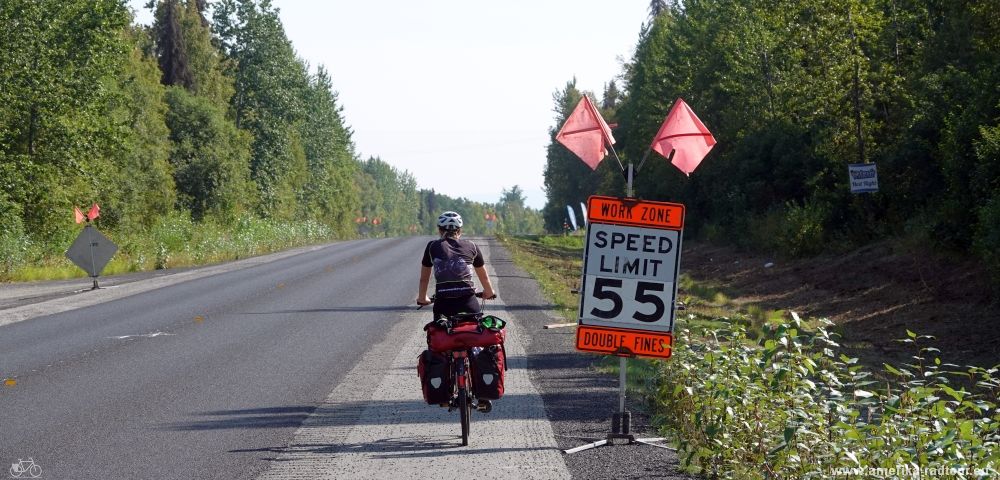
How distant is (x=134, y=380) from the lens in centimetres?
1298

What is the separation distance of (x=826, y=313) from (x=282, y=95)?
63.3 m

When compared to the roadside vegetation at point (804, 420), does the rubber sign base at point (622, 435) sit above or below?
below

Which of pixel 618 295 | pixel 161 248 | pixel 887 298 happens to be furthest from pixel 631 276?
pixel 161 248

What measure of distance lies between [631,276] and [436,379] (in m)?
1.86

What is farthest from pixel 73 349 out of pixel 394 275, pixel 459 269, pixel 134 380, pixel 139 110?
pixel 139 110

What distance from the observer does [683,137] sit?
10633 millimetres

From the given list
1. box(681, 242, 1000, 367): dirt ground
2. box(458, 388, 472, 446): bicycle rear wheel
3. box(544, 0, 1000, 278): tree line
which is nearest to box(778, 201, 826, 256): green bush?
box(544, 0, 1000, 278): tree line

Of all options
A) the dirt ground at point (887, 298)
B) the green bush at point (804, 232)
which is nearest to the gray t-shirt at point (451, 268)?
the dirt ground at point (887, 298)

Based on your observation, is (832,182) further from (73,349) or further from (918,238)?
(73,349)

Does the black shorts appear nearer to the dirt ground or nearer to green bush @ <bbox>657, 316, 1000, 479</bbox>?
green bush @ <bbox>657, 316, 1000, 479</bbox>

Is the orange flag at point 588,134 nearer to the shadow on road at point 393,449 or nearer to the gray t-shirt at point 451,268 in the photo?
the gray t-shirt at point 451,268

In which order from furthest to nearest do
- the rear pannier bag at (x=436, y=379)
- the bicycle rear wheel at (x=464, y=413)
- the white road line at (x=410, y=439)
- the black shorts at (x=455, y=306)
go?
the black shorts at (x=455, y=306)
the rear pannier bag at (x=436, y=379)
the bicycle rear wheel at (x=464, y=413)
the white road line at (x=410, y=439)

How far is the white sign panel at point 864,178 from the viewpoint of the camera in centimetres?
2705

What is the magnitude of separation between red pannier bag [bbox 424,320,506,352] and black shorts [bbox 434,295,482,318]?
11.1 inches
